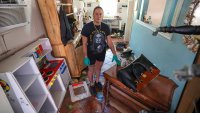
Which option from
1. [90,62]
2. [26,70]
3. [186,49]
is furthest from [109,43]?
[26,70]

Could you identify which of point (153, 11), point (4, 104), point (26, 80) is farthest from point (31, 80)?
point (153, 11)

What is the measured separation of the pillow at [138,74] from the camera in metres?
1.00

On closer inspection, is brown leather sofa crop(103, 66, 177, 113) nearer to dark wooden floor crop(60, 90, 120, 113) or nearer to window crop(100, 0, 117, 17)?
dark wooden floor crop(60, 90, 120, 113)

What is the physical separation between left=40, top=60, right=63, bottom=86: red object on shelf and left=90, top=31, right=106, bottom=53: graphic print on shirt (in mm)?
612

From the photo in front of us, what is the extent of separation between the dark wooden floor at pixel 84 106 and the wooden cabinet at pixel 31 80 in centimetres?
11

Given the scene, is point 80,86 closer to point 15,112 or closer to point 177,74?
point 15,112

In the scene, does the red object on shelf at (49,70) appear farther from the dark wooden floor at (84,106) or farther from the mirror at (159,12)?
the mirror at (159,12)

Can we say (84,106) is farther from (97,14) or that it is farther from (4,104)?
(97,14)

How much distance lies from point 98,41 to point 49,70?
0.83 metres

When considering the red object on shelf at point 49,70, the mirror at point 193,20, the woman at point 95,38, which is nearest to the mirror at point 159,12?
the mirror at point 193,20

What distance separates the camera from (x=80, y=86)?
2164 mm

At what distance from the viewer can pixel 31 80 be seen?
1.24 m

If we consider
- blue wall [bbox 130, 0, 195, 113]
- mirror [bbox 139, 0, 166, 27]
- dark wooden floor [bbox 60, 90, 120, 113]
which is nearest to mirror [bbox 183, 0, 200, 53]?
blue wall [bbox 130, 0, 195, 113]

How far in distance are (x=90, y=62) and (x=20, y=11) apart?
1119 millimetres
